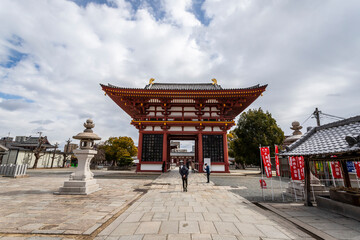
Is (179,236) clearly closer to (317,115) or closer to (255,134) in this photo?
(255,134)

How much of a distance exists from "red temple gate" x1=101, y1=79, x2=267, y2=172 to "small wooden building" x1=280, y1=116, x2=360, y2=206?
9626 millimetres

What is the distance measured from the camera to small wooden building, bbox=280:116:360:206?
4199mm

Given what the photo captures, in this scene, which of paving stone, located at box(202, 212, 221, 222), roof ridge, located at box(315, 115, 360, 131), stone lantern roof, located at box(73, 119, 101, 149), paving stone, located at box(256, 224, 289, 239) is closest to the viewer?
paving stone, located at box(256, 224, 289, 239)

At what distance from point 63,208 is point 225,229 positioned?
4.77 metres

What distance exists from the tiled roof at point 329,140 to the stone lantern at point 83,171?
8.16 m

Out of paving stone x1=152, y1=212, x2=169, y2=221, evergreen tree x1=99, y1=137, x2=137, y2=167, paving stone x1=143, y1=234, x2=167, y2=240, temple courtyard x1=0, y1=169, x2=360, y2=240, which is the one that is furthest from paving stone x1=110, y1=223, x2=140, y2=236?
evergreen tree x1=99, y1=137, x2=137, y2=167

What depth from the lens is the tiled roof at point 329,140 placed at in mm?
4230

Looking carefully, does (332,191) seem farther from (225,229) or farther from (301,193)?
(225,229)

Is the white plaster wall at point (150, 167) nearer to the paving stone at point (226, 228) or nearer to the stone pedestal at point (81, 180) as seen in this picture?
the stone pedestal at point (81, 180)

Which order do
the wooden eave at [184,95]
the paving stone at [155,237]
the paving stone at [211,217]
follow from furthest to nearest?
1. the wooden eave at [184,95]
2. the paving stone at [211,217]
3. the paving stone at [155,237]

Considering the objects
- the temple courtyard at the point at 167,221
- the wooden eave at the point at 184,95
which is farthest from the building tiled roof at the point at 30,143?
the temple courtyard at the point at 167,221

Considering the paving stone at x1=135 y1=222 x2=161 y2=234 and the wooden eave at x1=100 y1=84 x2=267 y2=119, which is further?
the wooden eave at x1=100 y1=84 x2=267 y2=119

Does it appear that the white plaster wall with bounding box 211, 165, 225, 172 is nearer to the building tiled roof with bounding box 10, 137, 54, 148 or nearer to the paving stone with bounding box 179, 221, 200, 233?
the paving stone with bounding box 179, 221, 200, 233

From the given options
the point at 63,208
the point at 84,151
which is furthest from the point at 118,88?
the point at 63,208
